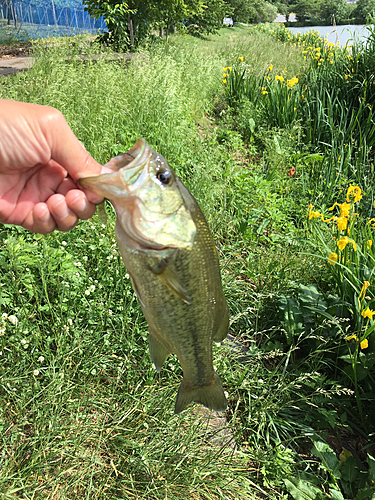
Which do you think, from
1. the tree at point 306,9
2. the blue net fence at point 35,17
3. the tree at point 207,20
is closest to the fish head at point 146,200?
the blue net fence at point 35,17

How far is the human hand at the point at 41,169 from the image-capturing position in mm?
1481

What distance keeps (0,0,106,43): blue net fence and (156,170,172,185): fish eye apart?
20625 millimetres

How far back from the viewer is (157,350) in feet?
4.97

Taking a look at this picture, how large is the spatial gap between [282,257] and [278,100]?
407 centimetres

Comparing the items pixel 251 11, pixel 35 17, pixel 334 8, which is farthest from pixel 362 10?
pixel 35 17

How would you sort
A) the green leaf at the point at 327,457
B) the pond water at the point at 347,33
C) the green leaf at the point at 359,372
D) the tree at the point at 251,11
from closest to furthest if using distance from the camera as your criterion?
the green leaf at the point at 327,457, the green leaf at the point at 359,372, the pond water at the point at 347,33, the tree at the point at 251,11

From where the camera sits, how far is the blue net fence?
18.6 metres

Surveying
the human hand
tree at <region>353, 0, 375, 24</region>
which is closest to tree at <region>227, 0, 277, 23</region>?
tree at <region>353, 0, 375, 24</region>

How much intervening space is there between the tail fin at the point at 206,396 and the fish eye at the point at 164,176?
0.88 meters

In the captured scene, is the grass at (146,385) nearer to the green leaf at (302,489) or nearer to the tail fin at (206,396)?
the green leaf at (302,489)

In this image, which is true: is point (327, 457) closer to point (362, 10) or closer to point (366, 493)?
point (366, 493)

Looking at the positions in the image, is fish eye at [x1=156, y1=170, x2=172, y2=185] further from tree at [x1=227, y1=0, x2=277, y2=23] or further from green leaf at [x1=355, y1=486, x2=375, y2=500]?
tree at [x1=227, y1=0, x2=277, y2=23]

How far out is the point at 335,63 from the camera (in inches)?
262

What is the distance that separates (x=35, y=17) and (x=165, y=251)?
23.0 metres
